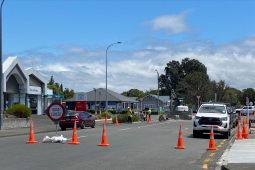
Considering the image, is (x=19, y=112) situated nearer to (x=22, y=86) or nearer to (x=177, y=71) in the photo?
(x=22, y=86)

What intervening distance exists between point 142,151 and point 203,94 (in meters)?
62.7

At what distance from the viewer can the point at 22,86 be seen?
44625 millimetres

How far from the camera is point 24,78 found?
147 ft

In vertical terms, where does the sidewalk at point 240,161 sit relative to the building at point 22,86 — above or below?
below

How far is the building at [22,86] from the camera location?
41.1m

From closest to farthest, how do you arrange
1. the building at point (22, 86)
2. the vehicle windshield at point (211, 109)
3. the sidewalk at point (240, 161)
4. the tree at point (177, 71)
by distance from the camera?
the sidewalk at point (240, 161) → the vehicle windshield at point (211, 109) → the building at point (22, 86) → the tree at point (177, 71)

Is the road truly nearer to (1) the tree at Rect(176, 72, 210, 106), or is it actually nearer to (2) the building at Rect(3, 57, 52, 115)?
(2) the building at Rect(3, 57, 52, 115)

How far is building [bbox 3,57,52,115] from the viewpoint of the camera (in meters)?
41.1

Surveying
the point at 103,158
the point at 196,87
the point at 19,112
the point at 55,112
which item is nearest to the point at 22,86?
the point at 19,112

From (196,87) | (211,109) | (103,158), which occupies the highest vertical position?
(196,87)

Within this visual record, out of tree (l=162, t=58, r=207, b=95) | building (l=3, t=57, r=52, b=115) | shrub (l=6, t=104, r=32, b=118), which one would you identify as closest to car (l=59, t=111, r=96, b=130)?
shrub (l=6, t=104, r=32, b=118)

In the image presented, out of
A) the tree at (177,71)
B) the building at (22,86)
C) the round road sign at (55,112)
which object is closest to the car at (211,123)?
the round road sign at (55,112)

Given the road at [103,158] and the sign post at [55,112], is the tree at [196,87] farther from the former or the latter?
the road at [103,158]

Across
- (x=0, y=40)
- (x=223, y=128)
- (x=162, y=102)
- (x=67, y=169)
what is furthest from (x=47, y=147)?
(x=162, y=102)
